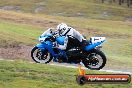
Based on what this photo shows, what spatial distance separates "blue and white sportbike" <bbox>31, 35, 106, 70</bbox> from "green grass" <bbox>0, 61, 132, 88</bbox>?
0.63 m

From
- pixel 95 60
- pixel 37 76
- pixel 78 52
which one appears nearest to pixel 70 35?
pixel 78 52

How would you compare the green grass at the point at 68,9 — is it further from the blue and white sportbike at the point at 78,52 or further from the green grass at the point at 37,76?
the blue and white sportbike at the point at 78,52

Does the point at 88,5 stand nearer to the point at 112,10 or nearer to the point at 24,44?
the point at 112,10

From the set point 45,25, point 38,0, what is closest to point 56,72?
point 45,25

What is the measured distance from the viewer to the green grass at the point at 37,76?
15.0 m

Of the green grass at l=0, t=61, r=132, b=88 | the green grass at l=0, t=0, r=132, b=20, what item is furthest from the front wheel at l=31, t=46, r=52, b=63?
the green grass at l=0, t=0, r=132, b=20

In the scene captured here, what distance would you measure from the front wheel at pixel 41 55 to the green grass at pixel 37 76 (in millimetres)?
273

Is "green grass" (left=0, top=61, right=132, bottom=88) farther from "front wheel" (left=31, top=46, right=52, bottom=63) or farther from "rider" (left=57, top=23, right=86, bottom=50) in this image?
"rider" (left=57, top=23, right=86, bottom=50)

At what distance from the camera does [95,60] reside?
16.4 metres

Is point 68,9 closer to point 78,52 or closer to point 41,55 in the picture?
point 41,55

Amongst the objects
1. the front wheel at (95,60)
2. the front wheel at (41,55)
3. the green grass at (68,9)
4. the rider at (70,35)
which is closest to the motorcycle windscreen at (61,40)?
the rider at (70,35)

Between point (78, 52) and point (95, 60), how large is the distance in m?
0.77

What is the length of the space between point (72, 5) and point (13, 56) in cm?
6651

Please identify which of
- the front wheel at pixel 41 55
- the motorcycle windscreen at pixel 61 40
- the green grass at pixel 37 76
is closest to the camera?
the green grass at pixel 37 76
